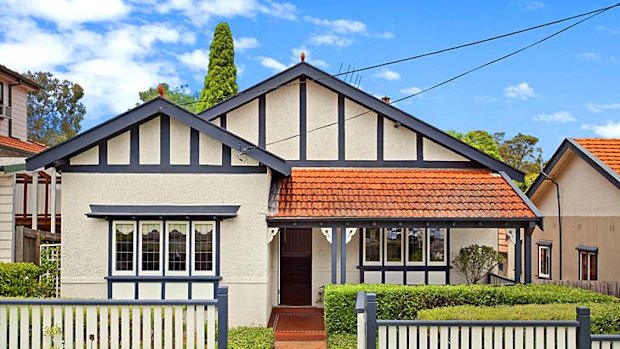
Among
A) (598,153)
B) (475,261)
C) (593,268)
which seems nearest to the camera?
(475,261)

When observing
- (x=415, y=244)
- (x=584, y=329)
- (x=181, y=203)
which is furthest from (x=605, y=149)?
(x=181, y=203)

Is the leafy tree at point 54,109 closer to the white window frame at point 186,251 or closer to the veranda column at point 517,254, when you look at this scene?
the white window frame at point 186,251

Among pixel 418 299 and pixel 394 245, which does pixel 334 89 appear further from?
pixel 418 299

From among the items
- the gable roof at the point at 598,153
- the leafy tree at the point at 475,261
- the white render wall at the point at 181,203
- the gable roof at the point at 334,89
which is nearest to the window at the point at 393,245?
the leafy tree at the point at 475,261

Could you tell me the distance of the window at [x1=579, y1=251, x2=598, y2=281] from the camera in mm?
16672

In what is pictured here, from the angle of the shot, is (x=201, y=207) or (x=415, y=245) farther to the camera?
(x=415, y=245)

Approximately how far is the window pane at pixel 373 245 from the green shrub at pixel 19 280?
8.01 m

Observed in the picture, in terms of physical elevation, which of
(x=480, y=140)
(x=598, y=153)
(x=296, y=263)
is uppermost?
(x=480, y=140)

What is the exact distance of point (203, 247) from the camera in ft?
42.4

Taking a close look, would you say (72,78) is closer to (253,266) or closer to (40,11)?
(40,11)

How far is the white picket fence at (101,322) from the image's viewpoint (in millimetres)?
8078

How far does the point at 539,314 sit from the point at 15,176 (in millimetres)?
13348

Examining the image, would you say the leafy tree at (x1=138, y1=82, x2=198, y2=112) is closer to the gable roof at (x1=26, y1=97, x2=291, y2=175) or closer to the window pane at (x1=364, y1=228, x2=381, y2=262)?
the window pane at (x1=364, y1=228, x2=381, y2=262)

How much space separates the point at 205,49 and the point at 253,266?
21.1 metres
